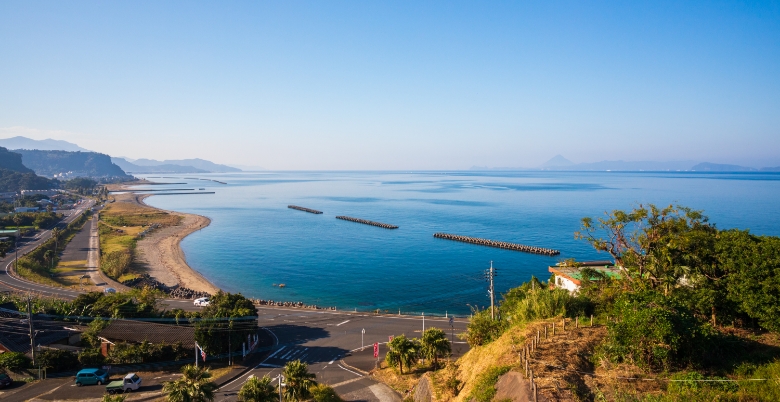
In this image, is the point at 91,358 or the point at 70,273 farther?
the point at 70,273

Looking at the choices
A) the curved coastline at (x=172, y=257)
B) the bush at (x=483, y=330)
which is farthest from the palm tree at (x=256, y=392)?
the curved coastline at (x=172, y=257)

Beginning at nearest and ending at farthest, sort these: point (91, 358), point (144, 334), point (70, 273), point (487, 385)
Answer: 1. point (487, 385)
2. point (91, 358)
3. point (144, 334)
4. point (70, 273)

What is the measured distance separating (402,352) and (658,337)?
1277cm

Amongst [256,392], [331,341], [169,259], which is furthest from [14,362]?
[169,259]

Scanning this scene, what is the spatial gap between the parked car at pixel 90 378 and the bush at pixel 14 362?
383cm

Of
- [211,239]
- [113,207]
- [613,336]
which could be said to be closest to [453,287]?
[613,336]

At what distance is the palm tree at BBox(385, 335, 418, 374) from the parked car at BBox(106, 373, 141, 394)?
13.3 meters

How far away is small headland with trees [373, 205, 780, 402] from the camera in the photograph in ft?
→ 40.2

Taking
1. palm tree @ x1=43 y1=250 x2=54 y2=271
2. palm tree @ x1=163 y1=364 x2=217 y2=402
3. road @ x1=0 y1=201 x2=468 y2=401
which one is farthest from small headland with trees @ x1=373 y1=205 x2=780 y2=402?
palm tree @ x1=43 y1=250 x2=54 y2=271

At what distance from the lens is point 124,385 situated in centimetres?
2155

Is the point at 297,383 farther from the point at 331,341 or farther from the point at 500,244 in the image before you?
the point at 500,244

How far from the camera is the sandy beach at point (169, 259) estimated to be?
5109 centimetres

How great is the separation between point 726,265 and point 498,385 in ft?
39.9

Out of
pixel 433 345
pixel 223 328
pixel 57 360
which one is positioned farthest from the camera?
pixel 223 328
